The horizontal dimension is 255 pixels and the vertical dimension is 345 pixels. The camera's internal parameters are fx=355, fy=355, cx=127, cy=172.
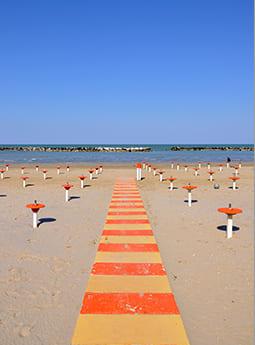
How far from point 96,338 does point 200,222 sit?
7.05 m

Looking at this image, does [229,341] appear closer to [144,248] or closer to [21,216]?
[144,248]

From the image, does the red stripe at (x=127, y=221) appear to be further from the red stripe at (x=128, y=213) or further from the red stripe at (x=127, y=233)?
the red stripe at (x=127, y=233)

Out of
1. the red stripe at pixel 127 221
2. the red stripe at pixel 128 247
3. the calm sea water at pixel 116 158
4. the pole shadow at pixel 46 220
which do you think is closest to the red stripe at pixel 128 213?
the red stripe at pixel 127 221

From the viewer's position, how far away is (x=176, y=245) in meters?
8.34

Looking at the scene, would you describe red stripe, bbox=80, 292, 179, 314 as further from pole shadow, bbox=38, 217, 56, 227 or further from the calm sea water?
the calm sea water

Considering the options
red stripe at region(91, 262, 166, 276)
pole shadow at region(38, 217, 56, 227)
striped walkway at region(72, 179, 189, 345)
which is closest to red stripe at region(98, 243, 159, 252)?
striped walkway at region(72, 179, 189, 345)

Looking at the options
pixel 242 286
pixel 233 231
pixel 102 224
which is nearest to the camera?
pixel 242 286

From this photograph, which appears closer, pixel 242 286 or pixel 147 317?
pixel 147 317

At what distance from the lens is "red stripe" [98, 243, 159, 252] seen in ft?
25.7

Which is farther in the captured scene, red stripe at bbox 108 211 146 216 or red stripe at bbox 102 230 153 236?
red stripe at bbox 108 211 146 216

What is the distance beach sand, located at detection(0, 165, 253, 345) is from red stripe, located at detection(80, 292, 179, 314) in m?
0.17

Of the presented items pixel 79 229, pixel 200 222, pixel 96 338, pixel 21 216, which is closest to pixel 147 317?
pixel 96 338

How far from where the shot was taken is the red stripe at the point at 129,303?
502cm

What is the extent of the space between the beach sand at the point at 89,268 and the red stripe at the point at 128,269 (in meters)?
0.20
